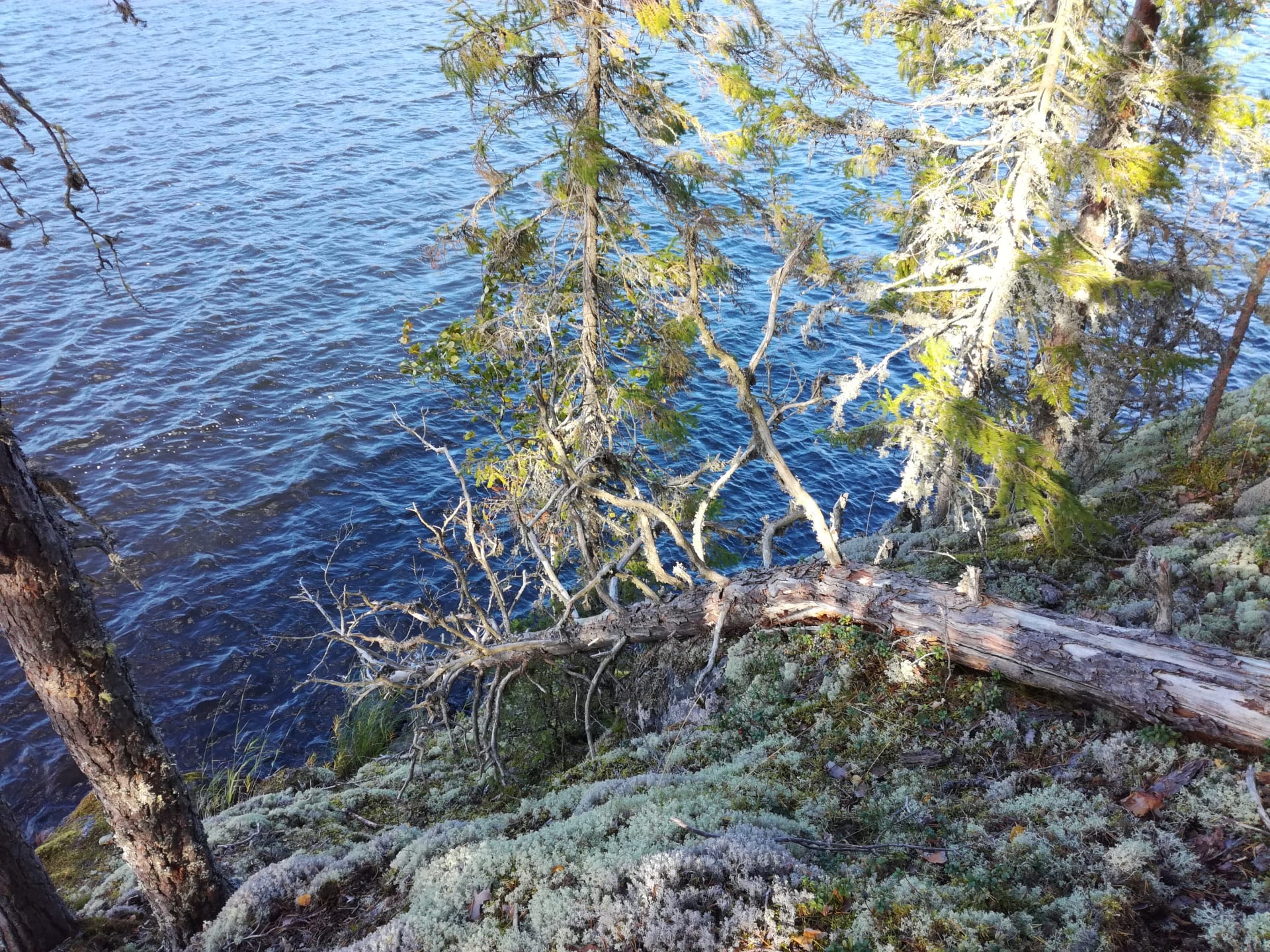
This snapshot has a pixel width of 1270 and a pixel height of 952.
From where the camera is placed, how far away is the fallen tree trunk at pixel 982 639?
572cm

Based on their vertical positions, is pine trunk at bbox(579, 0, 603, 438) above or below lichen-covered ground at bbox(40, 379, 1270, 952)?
above

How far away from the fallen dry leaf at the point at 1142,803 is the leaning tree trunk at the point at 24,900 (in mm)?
8665

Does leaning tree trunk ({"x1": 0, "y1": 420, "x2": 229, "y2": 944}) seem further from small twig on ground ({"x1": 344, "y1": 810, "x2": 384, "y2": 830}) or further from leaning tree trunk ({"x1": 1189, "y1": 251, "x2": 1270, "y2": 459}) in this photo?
leaning tree trunk ({"x1": 1189, "y1": 251, "x2": 1270, "y2": 459})

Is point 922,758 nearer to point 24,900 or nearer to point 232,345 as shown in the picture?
point 24,900

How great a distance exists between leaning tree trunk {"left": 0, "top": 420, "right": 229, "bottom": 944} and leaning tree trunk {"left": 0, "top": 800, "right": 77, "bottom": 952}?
3.19 ft

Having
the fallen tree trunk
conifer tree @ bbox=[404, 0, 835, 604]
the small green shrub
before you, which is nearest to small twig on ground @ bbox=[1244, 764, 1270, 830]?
the fallen tree trunk

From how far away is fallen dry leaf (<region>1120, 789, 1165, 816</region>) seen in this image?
5.21 meters

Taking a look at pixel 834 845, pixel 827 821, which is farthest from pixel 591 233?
pixel 834 845

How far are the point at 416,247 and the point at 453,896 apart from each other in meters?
22.8

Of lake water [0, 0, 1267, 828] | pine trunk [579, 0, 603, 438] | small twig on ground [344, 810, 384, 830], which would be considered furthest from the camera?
lake water [0, 0, 1267, 828]

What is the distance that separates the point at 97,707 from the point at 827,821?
18.3 ft

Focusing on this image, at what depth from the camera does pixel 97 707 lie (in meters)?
6.03

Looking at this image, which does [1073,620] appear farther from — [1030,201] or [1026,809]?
[1030,201]

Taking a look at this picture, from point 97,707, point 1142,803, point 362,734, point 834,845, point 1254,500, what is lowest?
point 362,734
